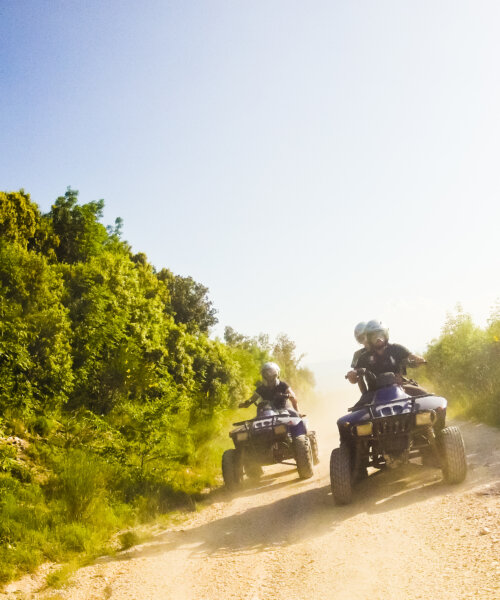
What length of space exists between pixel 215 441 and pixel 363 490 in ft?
21.7

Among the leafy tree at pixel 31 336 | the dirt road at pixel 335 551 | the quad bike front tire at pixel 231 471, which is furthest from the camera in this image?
the leafy tree at pixel 31 336

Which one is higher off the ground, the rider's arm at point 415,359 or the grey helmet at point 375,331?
the grey helmet at point 375,331

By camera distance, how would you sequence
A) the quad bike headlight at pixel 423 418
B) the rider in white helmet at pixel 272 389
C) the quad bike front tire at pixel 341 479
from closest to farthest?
the quad bike headlight at pixel 423 418 < the quad bike front tire at pixel 341 479 < the rider in white helmet at pixel 272 389

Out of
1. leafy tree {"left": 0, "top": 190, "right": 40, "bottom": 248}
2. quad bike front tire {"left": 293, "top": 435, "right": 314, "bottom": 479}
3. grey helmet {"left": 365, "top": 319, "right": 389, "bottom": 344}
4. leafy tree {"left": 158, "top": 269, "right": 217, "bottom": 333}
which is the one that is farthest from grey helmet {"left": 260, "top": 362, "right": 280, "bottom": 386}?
leafy tree {"left": 158, "top": 269, "right": 217, "bottom": 333}

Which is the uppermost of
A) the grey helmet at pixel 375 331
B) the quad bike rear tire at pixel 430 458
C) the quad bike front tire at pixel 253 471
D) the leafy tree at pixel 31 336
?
the leafy tree at pixel 31 336

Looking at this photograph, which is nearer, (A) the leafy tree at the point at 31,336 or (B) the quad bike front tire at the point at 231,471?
(B) the quad bike front tire at the point at 231,471

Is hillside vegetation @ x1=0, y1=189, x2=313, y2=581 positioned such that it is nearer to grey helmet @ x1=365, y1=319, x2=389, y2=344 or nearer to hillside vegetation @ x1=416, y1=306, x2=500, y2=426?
grey helmet @ x1=365, y1=319, x2=389, y2=344

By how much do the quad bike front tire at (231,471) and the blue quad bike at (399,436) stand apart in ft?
9.71

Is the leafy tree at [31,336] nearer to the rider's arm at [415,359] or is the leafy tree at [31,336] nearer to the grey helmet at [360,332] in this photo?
the grey helmet at [360,332]

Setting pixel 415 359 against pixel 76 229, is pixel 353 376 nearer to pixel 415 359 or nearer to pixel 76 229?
pixel 415 359

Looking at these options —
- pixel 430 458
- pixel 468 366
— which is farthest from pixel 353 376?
pixel 468 366

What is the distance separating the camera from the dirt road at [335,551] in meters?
3.60

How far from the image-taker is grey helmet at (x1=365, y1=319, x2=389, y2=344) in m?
7.25

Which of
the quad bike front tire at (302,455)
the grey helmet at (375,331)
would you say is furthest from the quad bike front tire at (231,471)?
the grey helmet at (375,331)
